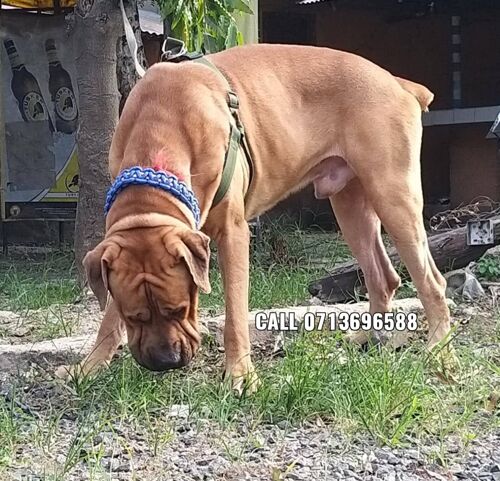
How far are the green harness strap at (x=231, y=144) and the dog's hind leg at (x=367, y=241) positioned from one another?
0.87m

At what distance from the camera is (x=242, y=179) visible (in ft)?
12.6

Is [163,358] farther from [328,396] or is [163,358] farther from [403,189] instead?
[403,189]

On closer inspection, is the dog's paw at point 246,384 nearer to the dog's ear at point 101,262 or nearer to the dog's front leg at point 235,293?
the dog's front leg at point 235,293

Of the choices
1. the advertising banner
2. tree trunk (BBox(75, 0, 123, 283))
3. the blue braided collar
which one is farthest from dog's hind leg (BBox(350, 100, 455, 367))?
the advertising banner

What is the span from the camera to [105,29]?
511cm

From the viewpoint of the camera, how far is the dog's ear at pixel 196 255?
9.98ft

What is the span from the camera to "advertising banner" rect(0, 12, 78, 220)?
26.6 feet

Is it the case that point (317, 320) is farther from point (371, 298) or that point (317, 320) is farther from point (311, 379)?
point (311, 379)

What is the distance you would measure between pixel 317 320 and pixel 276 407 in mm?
1127

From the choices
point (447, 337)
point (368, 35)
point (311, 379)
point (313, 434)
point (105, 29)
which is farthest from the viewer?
point (368, 35)

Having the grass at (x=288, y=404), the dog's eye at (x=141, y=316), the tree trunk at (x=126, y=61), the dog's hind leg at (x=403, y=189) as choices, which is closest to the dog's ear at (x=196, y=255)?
the dog's eye at (x=141, y=316)

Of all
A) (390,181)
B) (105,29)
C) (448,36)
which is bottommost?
(448,36)

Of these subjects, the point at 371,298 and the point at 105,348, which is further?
the point at 371,298

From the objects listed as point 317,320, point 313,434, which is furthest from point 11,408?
point 317,320
